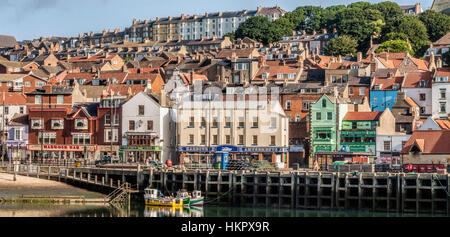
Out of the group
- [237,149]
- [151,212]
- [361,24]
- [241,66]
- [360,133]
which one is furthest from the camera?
[361,24]

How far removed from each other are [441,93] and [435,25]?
60355 millimetres

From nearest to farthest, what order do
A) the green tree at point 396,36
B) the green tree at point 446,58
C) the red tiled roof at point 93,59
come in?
the green tree at point 446,58 → the green tree at point 396,36 → the red tiled roof at point 93,59

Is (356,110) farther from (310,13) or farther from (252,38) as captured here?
(310,13)

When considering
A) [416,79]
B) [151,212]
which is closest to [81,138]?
[151,212]

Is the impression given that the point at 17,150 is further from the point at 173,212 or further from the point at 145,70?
the point at 145,70

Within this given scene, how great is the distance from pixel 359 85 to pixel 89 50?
92054 millimetres

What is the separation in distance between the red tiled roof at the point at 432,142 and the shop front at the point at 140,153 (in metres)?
27.0

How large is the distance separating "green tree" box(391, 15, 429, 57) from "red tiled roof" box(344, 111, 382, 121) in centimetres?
6121

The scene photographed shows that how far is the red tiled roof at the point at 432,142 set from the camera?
7362 cm

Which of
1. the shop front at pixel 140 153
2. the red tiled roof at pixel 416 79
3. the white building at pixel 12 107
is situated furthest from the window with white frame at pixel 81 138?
the red tiled roof at pixel 416 79

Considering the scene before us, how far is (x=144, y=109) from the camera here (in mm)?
89312

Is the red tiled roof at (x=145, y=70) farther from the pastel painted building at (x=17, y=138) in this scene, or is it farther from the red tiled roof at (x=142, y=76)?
the pastel painted building at (x=17, y=138)

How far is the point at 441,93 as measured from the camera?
100688 millimetres
